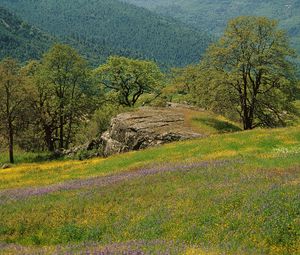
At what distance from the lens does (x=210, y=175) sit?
64.3ft

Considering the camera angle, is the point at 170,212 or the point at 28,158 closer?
the point at 170,212

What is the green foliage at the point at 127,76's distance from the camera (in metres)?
73.1

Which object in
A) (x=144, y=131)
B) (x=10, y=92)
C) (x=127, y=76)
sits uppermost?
(x=127, y=76)

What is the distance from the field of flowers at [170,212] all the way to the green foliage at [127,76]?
49.9 m

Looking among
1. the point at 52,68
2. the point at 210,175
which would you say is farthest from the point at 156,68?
the point at 210,175

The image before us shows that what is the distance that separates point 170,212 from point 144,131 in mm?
26433

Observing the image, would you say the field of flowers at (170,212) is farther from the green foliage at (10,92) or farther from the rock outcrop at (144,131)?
the green foliage at (10,92)

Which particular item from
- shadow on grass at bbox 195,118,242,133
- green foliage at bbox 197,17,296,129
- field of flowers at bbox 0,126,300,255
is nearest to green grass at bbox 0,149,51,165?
shadow on grass at bbox 195,118,242,133

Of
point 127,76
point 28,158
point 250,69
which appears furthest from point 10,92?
point 250,69

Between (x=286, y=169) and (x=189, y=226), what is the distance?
23.8ft

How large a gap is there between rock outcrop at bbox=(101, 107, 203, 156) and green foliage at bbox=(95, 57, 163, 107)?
27.3 m

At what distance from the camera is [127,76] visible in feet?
245

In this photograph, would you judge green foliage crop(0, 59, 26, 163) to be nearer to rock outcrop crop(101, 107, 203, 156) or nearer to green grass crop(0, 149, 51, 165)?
green grass crop(0, 149, 51, 165)

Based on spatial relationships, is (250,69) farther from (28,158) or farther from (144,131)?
(28,158)
